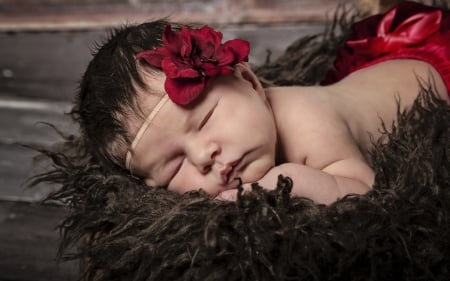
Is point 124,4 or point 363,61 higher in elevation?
point 363,61

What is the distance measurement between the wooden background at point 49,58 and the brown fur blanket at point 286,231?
0.32 m

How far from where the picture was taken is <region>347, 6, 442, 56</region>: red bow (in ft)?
5.12

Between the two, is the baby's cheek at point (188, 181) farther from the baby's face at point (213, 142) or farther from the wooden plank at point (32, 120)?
the wooden plank at point (32, 120)

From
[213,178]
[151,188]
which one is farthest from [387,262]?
[151,188]

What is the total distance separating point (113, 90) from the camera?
3.83 feet

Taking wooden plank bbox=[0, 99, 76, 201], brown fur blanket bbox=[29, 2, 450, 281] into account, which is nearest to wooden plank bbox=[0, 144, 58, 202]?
wooden plank bbox=[0, 99, 76, 201]

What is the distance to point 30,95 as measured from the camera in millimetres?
2137

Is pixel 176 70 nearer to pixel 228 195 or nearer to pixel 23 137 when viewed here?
pixel 228 195

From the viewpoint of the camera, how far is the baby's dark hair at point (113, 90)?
116cm

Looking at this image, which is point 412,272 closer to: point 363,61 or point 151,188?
point 151,188

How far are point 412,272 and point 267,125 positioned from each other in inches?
13.7

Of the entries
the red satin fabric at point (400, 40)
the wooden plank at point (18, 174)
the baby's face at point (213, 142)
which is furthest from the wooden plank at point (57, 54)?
the baby's face at point (213, 142)

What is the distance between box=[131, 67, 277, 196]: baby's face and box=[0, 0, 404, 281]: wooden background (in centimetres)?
35

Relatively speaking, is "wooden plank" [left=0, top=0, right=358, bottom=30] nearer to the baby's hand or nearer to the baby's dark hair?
the baby's dark hair
